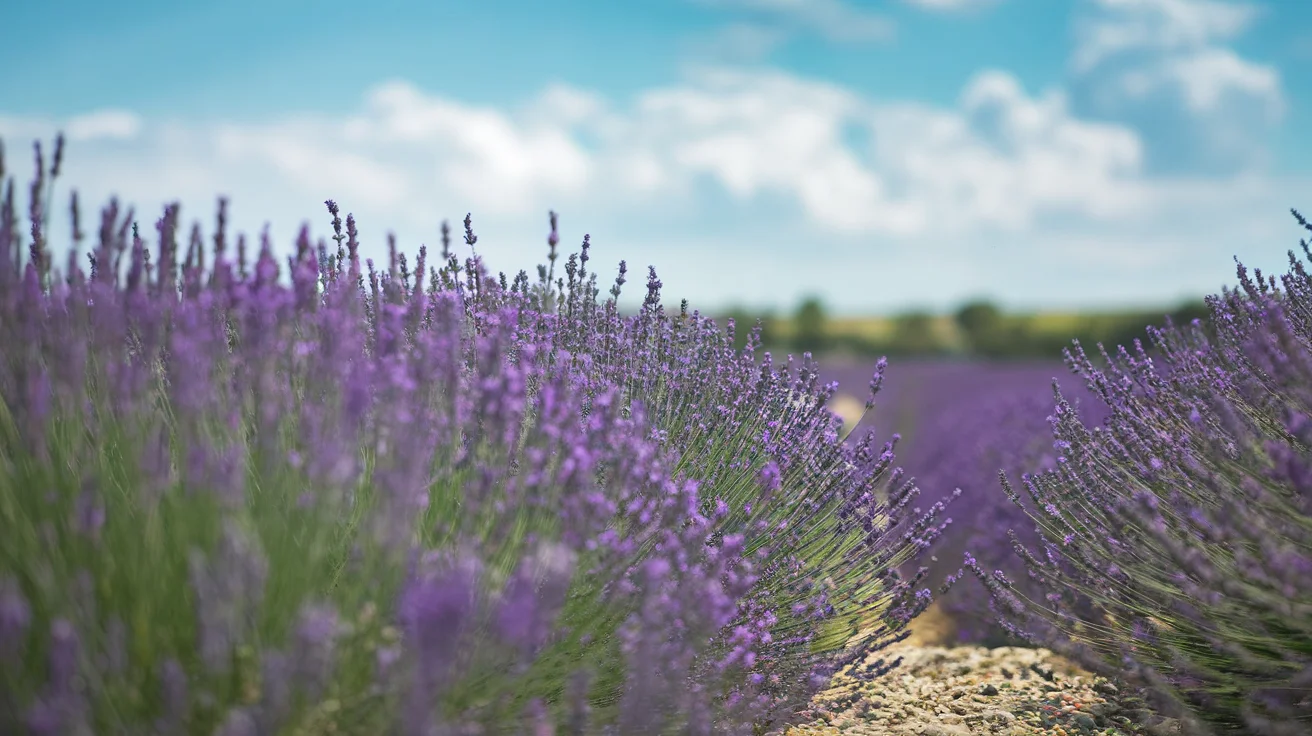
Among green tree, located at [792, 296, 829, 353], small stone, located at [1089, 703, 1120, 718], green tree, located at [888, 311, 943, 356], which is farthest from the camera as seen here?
green tree, located at [792, 296, 829, 353]

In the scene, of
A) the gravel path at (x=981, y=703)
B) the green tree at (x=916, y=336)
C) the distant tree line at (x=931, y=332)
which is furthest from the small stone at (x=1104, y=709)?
the green tree at (x=916, y=336)

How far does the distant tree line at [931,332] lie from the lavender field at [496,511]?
25500mm

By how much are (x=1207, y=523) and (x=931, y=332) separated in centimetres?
4215

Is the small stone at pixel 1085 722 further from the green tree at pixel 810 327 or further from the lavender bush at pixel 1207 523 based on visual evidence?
the green tree at pixel 810 327

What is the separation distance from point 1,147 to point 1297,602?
3426 mm

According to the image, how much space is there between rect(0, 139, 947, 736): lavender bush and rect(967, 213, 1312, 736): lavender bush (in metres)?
0.65

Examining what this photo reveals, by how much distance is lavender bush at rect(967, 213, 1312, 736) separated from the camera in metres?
2.59

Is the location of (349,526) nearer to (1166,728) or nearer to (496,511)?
(496,511)

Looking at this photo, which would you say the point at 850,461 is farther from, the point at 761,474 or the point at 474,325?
the point at 474,325

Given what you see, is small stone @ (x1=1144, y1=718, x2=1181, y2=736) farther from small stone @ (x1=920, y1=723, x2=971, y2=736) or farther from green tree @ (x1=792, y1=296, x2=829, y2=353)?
green tree @ (x1=792, y1=296, x2=829, y2=353)

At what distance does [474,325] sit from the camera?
340 cm

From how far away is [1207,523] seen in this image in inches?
108

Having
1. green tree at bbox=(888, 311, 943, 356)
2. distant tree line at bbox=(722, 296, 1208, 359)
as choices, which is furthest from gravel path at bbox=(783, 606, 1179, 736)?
green tree at bbox=(888, 311, 943, 356)

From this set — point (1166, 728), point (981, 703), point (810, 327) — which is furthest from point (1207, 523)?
point (810, 327)
